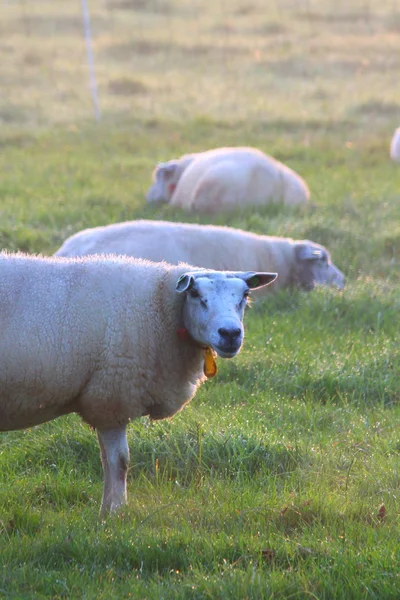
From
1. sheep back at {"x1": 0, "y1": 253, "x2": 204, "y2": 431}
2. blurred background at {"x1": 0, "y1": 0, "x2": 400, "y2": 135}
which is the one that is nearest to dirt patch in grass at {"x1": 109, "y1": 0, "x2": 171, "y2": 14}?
blurred background at {"x1": 0, "y1": 0, "x2": 400, "y2": 135}

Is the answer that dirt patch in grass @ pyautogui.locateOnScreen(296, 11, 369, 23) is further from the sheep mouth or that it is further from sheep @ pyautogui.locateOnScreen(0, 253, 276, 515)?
the sheep mouth

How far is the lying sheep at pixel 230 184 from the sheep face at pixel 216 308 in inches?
246

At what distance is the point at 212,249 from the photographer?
7.95 meters

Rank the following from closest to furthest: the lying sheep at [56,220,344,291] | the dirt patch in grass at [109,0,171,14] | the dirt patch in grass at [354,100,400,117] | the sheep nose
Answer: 1. the sheep nose
2. the lying sheep at [56,220,344,291]
3. the dirt patch in grass at [354,100,400,117]
4. the dirt patch in grass at [109,0,171,14]

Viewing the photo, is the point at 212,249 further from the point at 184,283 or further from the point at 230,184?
the point at 184,283

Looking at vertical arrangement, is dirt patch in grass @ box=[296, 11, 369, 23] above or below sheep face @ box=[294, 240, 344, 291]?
A: above

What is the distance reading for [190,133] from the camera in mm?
16172

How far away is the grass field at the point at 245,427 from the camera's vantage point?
12.8 ft

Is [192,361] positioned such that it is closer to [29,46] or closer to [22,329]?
[22,329]

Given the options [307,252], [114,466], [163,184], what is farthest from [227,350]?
[163,184]

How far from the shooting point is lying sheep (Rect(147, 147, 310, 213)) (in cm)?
1090

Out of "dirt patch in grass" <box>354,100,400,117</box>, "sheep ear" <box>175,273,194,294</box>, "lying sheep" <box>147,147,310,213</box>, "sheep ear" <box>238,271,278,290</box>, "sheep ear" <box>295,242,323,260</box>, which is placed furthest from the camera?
"dirt patch in grass" <box>354,100,400,117</box>

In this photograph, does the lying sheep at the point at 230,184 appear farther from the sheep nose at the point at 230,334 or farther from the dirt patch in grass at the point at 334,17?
the dirt patch in grass at the point at 334,17

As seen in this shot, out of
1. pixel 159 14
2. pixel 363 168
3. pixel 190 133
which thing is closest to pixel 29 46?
pixel 159 14
